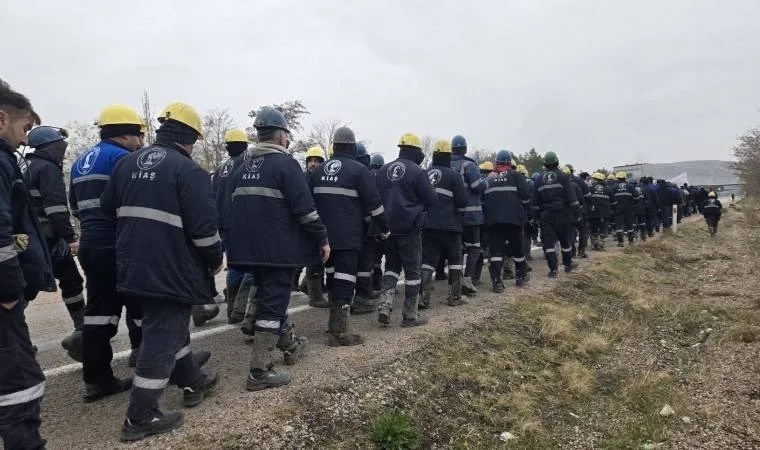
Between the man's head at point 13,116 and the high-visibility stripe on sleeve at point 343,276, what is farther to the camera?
the high-visibility stripe on sleeve at point 343,276

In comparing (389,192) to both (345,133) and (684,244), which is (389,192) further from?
(684,244)

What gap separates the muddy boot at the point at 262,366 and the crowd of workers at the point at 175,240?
0.04 feet

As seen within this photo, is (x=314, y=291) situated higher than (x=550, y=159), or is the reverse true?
(x=550, y=159)

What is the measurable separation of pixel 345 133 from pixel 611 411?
13.1ft

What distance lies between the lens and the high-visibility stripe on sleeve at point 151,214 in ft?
11.2

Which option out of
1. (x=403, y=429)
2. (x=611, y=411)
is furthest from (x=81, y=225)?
(x=611, y=411)

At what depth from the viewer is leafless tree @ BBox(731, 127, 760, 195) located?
126 ft

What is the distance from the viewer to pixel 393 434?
365 centimetres

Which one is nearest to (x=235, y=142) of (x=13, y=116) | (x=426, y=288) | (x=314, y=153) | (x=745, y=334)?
(x=314, y=153)

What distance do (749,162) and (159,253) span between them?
47.2 metres

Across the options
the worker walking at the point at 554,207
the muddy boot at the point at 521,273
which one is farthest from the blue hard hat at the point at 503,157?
the muddy boot at the point at 521,273

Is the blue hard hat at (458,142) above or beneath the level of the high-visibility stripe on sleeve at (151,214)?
above

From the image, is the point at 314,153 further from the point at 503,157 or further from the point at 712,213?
the point at 712,213

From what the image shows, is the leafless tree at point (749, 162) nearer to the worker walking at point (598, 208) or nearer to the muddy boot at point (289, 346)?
the worker walking at point (598, 208)
